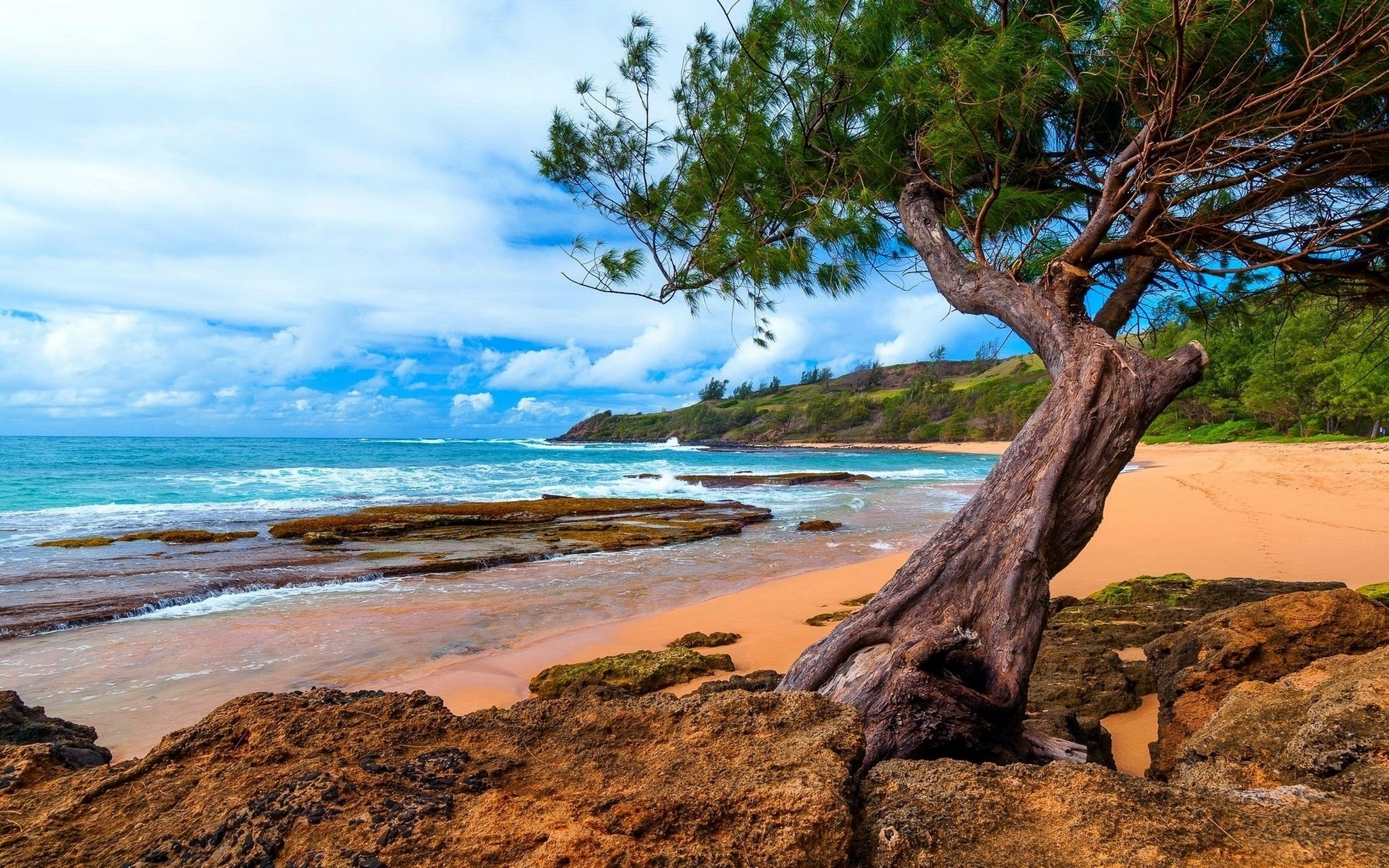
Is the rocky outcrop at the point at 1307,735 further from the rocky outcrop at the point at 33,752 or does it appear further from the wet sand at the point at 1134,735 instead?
the rocky outcrop at the point at 33,752

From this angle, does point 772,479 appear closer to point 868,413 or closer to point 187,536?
point 187,536

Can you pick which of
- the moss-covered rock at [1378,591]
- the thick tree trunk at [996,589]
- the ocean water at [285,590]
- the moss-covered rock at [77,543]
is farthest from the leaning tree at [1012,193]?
the moss-covered rock at [77,543]

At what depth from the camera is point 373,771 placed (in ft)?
4.98

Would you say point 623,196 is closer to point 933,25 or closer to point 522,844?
point 933,25

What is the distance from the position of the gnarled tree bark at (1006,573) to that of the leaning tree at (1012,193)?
11 mm

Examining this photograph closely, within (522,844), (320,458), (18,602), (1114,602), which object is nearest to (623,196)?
(522,844)

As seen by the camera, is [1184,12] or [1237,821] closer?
[1237,821]

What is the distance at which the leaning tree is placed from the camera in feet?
8.90

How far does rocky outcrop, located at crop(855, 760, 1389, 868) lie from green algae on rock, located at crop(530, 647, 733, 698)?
361 centimetres

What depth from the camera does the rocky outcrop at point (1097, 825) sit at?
1274mm

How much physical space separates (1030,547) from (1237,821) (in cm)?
147

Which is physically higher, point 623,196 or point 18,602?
point 623,196

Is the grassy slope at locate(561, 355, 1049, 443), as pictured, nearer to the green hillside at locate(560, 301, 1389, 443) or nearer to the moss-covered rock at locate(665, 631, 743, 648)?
the green hillside at locate(560, 301, 1389, 443)

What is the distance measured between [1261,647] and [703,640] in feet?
13.3
